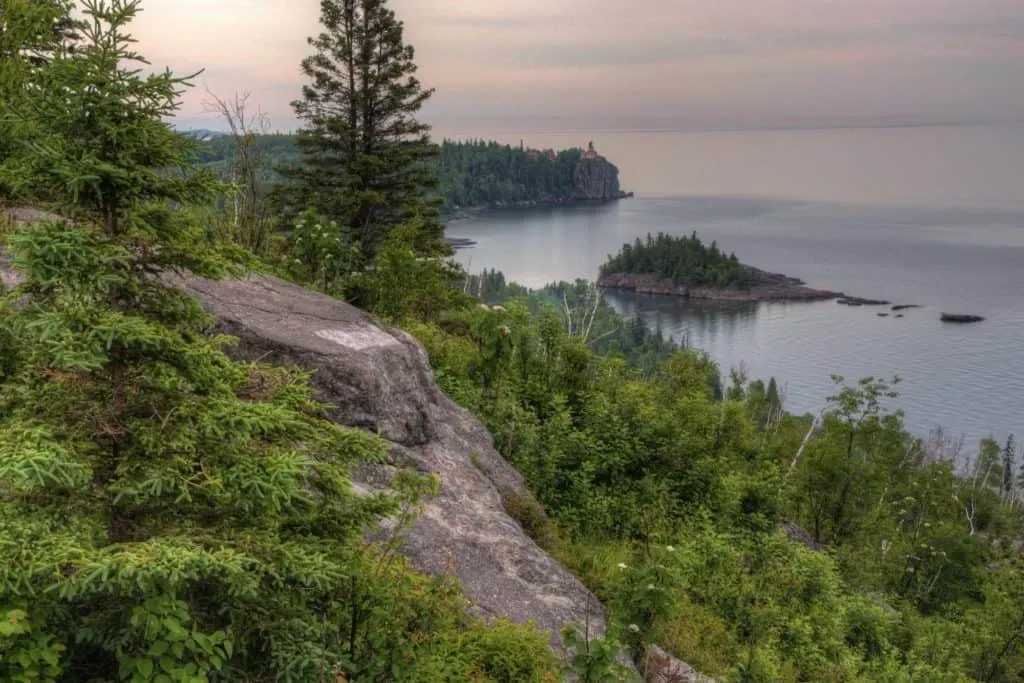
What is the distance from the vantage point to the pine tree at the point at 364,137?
1081 inches

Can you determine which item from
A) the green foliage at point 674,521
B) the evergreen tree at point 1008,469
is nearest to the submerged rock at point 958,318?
the evergreen tree at point 1008,469

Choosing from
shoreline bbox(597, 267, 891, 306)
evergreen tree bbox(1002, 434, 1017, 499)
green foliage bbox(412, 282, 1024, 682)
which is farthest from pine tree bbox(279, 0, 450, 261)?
shoreline bbox(597, 267, 891, 306)

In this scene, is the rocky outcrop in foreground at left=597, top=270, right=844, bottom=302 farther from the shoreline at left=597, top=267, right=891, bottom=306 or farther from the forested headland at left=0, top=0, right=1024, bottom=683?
the forested headland at left=0, top=0, right=1024, bottom=683

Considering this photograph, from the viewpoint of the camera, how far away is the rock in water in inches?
281

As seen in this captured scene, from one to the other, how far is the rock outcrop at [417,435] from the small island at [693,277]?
507 ft

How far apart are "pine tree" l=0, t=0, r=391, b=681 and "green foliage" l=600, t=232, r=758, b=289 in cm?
16185

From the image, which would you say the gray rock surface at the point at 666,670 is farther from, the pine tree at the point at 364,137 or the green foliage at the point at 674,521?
the pine tree at the point at 364,137

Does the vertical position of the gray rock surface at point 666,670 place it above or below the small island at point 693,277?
above

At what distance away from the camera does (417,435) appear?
877 centimetres

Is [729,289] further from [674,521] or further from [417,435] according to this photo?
[417,435]

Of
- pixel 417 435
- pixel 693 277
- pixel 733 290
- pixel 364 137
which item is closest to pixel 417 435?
pixel 417 435

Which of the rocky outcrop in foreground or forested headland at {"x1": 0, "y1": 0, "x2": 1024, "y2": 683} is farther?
the rocky outcrop in foreground

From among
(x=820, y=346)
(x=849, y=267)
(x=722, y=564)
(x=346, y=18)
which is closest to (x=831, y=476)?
(x=722, y=564)

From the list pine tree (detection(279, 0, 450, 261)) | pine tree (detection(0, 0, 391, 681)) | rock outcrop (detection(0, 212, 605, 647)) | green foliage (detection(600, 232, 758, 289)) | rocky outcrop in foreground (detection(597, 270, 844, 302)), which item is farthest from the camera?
green foliage (detection(600, 232, 758, 289))
